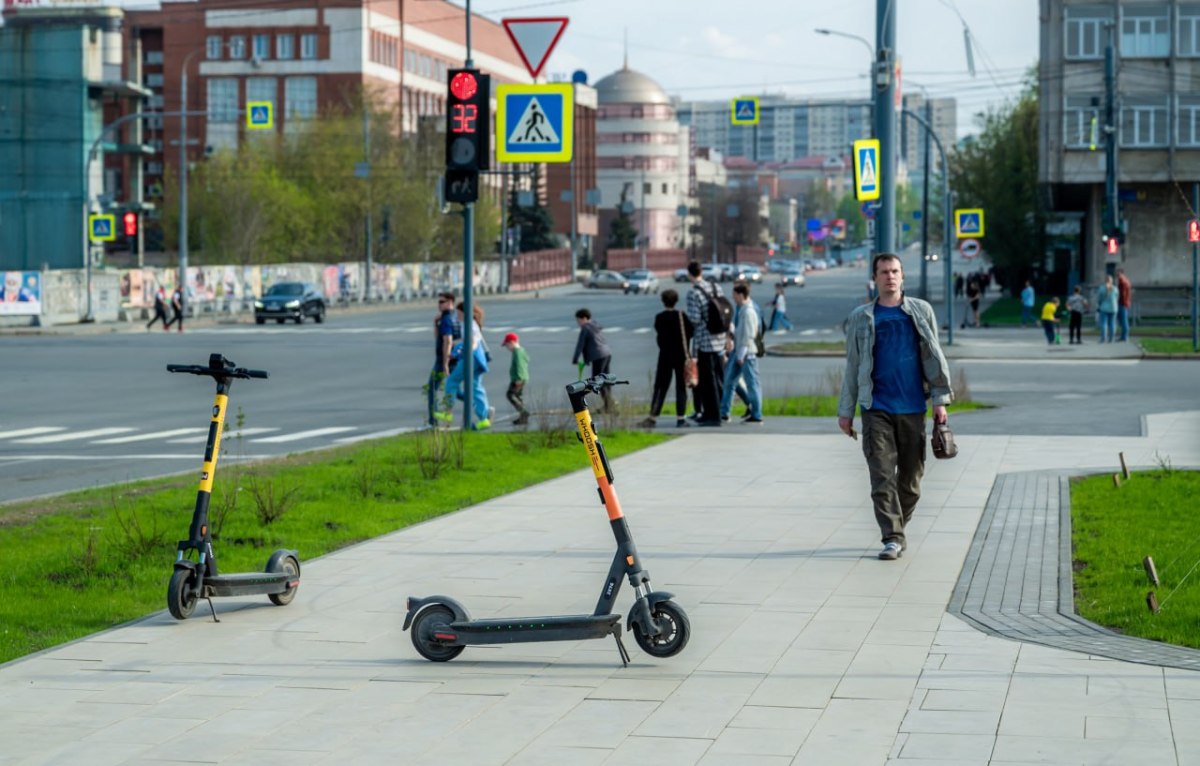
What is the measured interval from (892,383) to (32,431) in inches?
600

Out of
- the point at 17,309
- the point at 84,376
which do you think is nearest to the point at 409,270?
the point at 17,309

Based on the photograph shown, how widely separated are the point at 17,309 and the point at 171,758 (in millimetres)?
56056

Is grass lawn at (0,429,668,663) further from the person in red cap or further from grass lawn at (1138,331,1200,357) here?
grass lawn at (1138,331,1200,357)

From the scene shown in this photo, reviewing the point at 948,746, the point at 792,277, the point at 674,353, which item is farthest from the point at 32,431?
the point at 792,277

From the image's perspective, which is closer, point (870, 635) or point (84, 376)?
point (870, 635)

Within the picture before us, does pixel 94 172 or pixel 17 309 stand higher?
pixel 94 172

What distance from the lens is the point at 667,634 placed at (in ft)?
26.4

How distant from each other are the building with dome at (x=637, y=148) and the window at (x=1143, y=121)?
11743cm

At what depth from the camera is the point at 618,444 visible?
64.9 feet

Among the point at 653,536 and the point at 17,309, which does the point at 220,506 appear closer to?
the point at 653,536

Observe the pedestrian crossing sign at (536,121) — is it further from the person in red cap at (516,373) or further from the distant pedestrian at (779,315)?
the distant pedestrian at (779,315)

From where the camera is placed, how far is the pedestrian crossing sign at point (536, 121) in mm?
20203

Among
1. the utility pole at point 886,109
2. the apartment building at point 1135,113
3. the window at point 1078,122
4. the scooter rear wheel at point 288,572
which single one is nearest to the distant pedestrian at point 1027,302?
the apartment building at point 1135,113

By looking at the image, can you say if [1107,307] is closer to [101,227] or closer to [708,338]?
[708,338]
